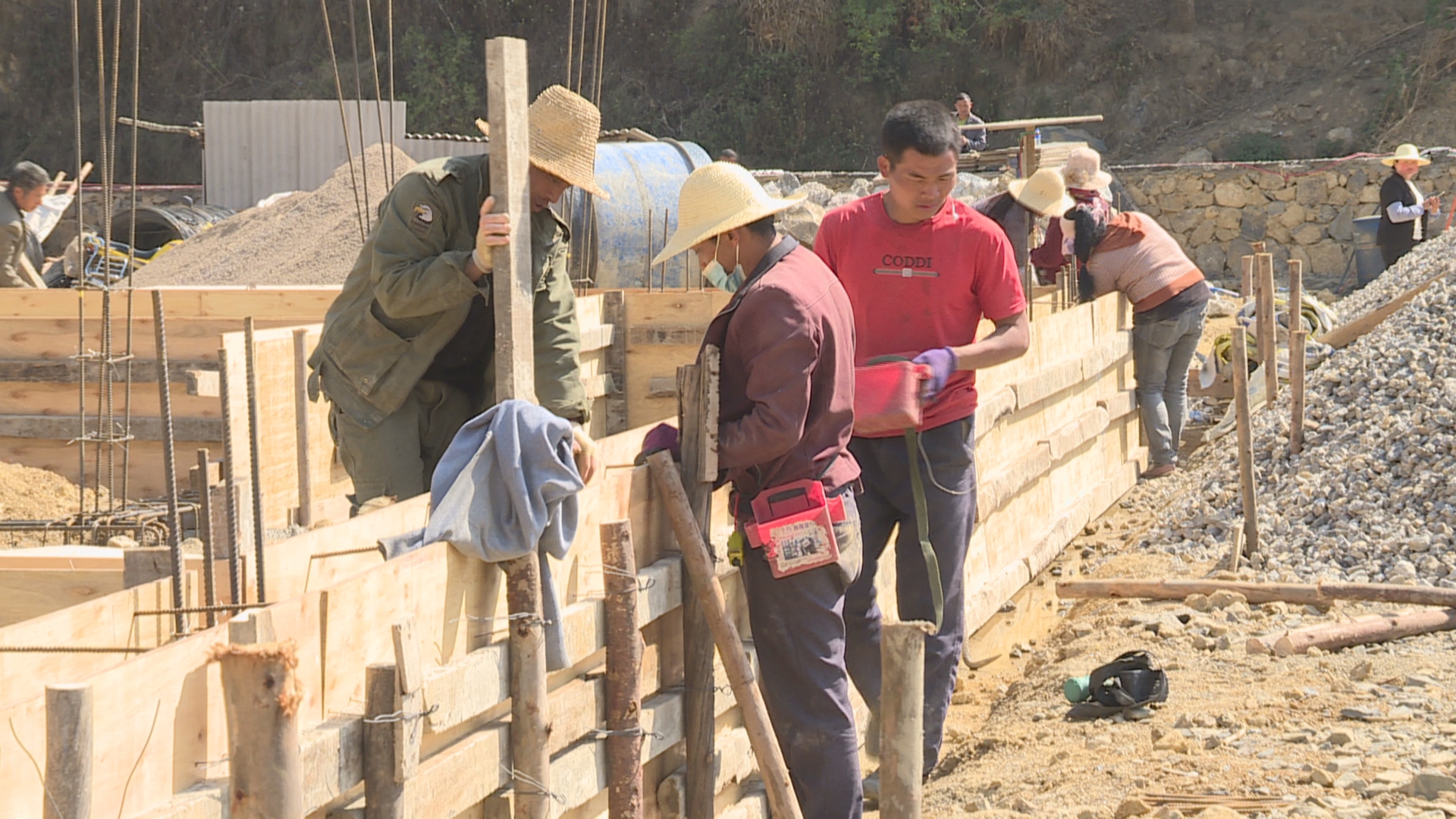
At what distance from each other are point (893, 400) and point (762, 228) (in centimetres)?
85

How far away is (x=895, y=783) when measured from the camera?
13.0 feet

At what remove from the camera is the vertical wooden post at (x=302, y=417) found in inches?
301

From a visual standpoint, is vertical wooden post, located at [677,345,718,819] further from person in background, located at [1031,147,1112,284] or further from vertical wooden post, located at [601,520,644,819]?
person in background, located at [1031,147,1112,284]

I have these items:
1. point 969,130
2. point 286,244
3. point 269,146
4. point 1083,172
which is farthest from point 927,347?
point 269,146

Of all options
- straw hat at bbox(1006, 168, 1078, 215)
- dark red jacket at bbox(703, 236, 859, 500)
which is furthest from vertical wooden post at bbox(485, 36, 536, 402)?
straw hat at bbox(1006, 168, 1078, 215)

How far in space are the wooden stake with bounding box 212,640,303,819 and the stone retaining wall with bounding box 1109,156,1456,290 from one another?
72.9ft

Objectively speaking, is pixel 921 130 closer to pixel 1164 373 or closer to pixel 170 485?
pixel 170 485

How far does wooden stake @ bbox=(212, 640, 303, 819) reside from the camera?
110 inches

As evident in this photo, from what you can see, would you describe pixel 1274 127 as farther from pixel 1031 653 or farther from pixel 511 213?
pixel 511 213

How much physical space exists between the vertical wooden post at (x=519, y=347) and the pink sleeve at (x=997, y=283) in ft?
5.84

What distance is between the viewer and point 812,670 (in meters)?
4.38

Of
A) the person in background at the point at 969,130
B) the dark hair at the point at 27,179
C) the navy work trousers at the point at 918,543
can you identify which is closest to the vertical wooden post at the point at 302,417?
the navy work trousers at the point at 918,543

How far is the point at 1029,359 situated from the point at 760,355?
4103 mm

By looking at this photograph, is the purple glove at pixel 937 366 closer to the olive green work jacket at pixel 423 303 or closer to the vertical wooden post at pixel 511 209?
the olive green work jacket at pixel 423 303
